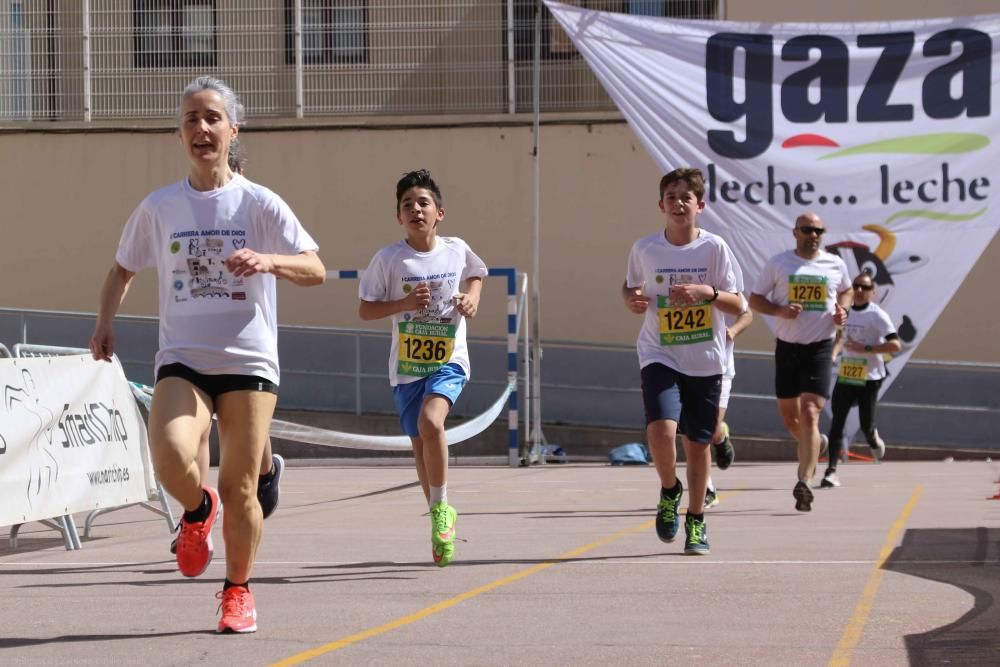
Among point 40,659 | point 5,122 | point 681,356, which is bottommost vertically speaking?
point 40,659

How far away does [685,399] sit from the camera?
862 centimetres

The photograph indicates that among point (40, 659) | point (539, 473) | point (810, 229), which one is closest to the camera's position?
point (40, 659)

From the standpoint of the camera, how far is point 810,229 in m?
11.7

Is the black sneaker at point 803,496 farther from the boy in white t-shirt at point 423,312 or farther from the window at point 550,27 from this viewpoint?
the window at point 550,27

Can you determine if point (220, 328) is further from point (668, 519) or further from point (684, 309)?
point (668, 519)

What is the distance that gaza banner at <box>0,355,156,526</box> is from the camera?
9.00 m

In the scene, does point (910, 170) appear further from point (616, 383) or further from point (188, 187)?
point (188, 187)

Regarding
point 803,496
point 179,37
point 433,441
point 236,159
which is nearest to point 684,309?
point 433,441

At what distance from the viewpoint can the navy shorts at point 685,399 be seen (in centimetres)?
851

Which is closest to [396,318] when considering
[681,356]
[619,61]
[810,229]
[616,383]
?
[681,356]

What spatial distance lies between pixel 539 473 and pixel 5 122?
10.4 meters

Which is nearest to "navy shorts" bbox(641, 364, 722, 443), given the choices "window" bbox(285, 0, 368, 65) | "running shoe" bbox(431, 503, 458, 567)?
"running shoe" bbox(431, 503, 458, 567)

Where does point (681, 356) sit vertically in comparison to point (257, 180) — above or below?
below

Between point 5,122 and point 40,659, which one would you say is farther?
point 5,122
